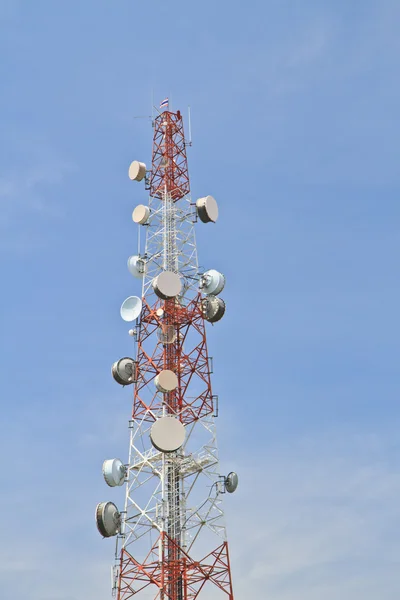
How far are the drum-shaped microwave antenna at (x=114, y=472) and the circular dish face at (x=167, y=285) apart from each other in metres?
10.1

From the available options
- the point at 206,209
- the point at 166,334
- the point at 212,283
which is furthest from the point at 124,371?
the point at 206,209

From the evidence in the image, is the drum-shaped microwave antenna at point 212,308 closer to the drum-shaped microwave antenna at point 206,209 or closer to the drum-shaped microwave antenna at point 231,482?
the drum-shaped microwave antenna at point 206,209

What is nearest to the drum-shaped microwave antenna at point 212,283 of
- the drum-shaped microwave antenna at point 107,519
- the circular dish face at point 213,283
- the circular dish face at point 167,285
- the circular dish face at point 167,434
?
the circular dish face at point 213,283

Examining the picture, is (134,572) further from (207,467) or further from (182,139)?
(182,139)

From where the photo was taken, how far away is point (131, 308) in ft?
163

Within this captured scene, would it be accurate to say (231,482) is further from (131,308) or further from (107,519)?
(131,308)

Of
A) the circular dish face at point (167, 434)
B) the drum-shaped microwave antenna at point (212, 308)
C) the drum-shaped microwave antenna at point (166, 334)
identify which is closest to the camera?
the circular dish face at point (167, 434)

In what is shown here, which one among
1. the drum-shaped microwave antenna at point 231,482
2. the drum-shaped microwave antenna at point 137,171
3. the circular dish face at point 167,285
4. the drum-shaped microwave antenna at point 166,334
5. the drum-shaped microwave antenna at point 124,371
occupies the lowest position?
the drum-shaped microwave antenna at point 231,482

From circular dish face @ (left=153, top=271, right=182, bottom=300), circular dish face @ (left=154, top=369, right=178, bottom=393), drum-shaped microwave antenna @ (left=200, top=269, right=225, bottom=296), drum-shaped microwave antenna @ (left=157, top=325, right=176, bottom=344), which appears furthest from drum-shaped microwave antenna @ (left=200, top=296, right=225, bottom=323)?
circular dish face @ (left=154, top=369, right=178, bottom=393)

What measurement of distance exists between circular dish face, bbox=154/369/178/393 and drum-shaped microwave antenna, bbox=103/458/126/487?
4.84 metres

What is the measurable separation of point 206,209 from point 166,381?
1251 centimetres

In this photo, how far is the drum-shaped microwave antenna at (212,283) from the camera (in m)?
50.0

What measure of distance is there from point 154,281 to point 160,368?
5.32m

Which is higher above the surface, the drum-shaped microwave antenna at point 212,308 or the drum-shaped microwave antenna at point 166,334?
the drum-shaped microwave antenna at point 212,308
